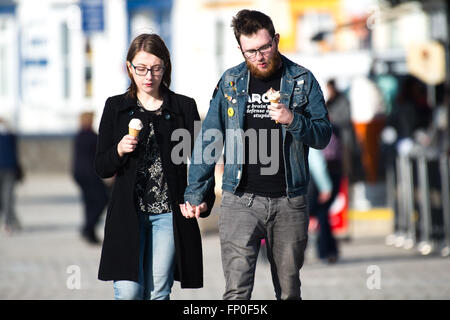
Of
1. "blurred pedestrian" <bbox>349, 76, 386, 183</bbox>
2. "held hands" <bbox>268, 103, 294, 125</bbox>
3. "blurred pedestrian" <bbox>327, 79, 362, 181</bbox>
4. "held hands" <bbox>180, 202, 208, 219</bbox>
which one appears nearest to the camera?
"held hands" <bbox>268, 103, 294, 125</bbox>

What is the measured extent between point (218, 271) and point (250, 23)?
6032 mm

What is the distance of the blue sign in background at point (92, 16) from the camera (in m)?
26.2

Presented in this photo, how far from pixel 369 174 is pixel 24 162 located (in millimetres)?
18305

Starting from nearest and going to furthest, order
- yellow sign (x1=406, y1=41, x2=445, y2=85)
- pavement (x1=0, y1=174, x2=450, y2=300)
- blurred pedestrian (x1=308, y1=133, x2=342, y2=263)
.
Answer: pavement (x1=0, y1=174, x2=450, y2=300)
blurred pedestrian (x1=308, y1=133, x2=342, y2=263)
yellow sign (x1=406, y1=41, x2=445, y2=85)

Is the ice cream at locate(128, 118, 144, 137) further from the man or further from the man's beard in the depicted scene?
the man's beard

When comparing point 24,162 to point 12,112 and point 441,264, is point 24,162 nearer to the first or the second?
point 12,112

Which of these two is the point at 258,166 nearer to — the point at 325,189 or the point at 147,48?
the point at 147,48

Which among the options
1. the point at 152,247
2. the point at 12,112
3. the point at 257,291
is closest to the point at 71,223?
the point at 257,291

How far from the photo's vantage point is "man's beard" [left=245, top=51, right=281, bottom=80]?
212 inches

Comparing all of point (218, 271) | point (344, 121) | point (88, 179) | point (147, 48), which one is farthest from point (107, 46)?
point (147, 48)

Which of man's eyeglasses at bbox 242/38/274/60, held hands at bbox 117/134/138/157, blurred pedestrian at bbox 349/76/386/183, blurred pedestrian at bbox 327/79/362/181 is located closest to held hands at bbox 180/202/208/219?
held hands at bbox 117/134/138/157

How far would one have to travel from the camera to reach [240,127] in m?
5.42

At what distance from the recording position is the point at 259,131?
17.8 feet

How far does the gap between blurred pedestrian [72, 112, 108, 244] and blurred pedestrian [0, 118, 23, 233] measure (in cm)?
210
